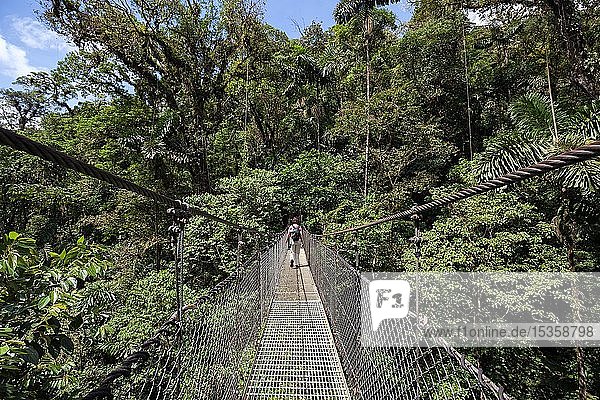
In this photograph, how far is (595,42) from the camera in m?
5.09

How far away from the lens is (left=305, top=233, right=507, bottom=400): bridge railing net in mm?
752

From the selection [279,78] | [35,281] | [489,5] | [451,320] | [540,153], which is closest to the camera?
[35,281]

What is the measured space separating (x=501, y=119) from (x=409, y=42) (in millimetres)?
3544

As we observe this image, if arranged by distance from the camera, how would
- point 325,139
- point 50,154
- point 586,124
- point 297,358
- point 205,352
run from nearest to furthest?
point 50,154, point 205,352, point 297,358, point 586,124, point 325,139

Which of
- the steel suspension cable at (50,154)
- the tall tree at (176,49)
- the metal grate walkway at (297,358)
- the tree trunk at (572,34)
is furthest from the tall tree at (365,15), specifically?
the steel suspension cable at (50,154)

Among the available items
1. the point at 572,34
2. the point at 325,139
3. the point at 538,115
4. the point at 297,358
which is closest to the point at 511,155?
the point at 538,115

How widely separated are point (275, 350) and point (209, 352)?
1.21 meters

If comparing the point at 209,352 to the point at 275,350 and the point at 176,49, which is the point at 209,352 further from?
the point at 176,49

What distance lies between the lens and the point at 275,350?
2.30 m

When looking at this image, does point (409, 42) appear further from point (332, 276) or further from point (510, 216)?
point (332, 276)

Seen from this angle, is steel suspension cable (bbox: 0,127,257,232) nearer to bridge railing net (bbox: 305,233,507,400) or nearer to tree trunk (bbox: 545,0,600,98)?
bridge railing net (bbox: 305,233,507,400)

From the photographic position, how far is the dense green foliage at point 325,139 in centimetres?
519

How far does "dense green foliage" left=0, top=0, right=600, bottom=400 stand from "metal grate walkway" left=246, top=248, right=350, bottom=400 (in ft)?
9.78

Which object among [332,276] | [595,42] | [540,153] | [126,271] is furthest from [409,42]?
[126,271]
